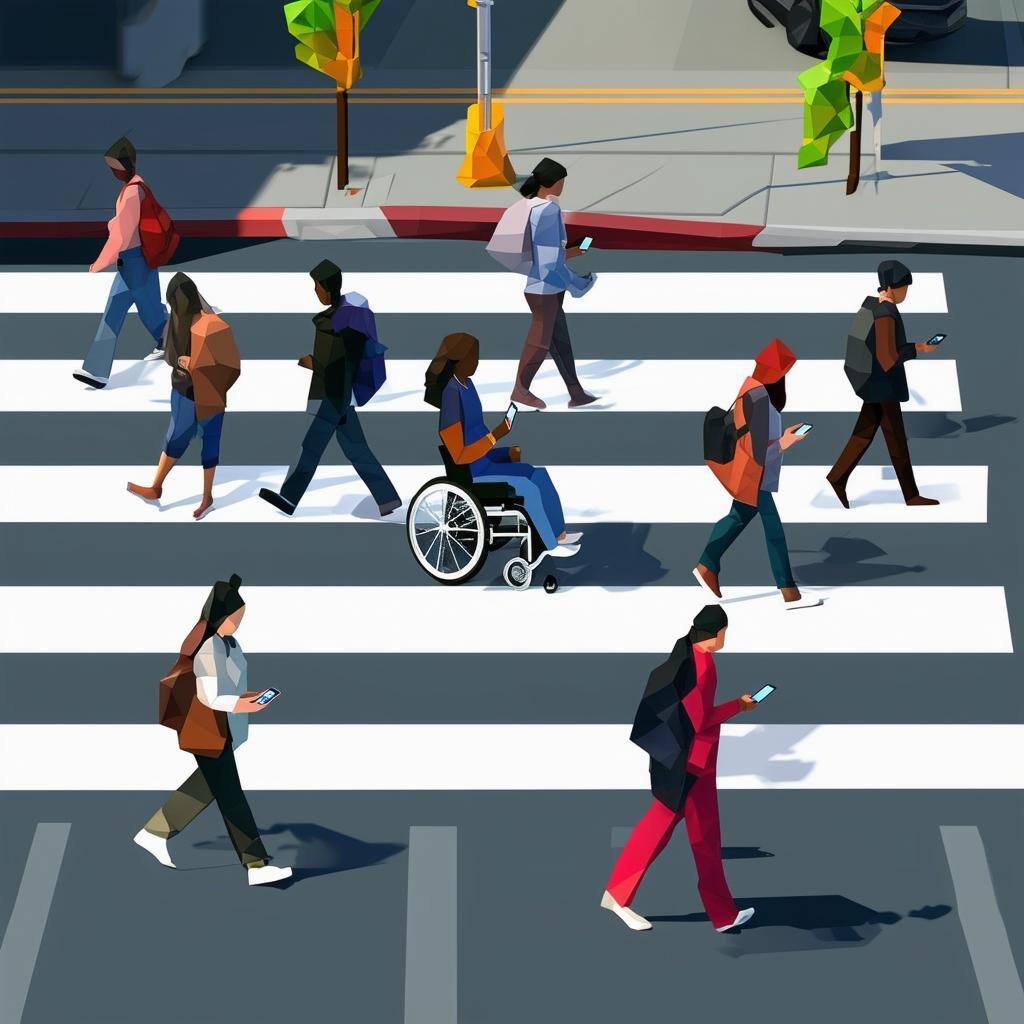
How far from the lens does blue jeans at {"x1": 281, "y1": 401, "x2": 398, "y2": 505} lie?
15.6m

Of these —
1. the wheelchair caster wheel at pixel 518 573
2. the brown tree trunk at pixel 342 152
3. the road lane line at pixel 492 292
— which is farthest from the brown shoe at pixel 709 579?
the brown tree trunk at pixel 342 152

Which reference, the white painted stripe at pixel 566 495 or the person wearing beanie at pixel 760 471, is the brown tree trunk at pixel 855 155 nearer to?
the white painted stripe at pixel 566 495

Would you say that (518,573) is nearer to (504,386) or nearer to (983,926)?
(504,386)

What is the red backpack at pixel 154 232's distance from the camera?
17625 millimetres

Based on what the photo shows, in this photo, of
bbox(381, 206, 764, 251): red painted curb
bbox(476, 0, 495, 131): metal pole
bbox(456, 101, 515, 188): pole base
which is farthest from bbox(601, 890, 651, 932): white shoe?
bbox(476, 0, 495, 131): metal pole

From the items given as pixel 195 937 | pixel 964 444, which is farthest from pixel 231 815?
pixel 964 444

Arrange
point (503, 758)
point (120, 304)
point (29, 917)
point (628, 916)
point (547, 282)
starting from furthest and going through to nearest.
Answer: point (120, 304) → point (547, 282) → point (503, 758) → point (29, 917) → point (628, 916)

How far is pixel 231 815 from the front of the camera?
1166cm

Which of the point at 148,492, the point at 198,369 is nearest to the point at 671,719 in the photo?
the point at 198,369

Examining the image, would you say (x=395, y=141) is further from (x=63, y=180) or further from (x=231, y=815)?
(x=231, y=815)

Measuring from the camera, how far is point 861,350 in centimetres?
1562

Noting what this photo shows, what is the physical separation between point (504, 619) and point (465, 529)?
0.66m

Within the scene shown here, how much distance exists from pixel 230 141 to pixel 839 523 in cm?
999

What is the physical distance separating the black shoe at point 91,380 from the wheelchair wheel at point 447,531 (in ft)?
13.1
